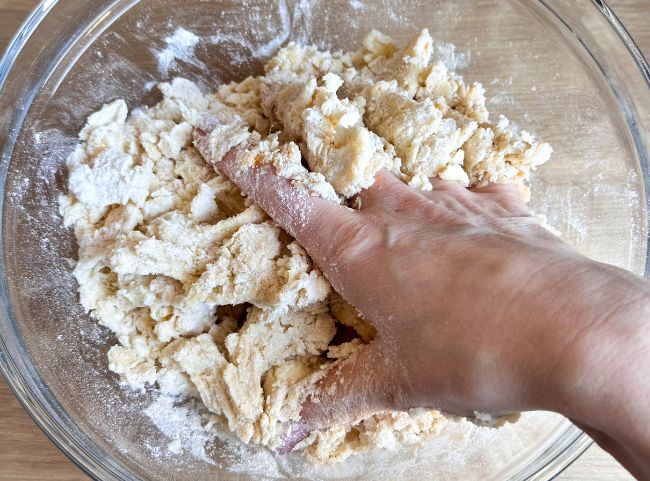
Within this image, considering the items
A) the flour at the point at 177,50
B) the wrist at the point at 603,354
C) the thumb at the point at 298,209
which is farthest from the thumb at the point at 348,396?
the flour at the point at 177,50

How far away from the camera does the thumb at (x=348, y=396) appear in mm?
998

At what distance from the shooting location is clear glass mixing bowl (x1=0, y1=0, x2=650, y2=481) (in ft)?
4.00

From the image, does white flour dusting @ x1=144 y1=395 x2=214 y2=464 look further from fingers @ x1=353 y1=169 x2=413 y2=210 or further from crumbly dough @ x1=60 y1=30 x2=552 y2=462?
fingers @ x1=353 y1=169 x2=413 y2=210

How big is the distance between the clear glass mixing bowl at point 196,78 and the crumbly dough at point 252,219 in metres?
0.06

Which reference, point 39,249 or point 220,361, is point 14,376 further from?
point 220,361

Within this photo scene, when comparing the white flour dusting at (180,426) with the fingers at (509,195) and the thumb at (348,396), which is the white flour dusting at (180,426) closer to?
the thumb at (348,396)

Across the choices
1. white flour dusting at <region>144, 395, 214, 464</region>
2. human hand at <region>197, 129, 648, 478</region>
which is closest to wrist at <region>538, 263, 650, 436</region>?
human hand at <region>197, 129, 648, 478</region>

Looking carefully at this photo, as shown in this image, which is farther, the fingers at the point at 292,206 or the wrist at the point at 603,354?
the fingers at the point at 292,206

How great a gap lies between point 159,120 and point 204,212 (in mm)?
266

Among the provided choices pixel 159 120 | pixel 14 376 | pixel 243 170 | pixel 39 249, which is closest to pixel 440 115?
pixel 243 170

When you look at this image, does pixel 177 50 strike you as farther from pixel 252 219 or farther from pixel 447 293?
pixel 447 293

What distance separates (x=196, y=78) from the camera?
1.42 m

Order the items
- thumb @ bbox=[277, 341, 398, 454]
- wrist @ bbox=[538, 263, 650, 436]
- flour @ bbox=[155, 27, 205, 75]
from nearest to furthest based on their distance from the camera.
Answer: wrist @ bbox=[538, 263, 650, 436] → thumb @ bbox=[277, 341, 398, 454] → flour @ bbox=[155, 27, 205, 75]

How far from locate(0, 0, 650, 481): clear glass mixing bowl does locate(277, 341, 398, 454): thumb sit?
0.18 metres
